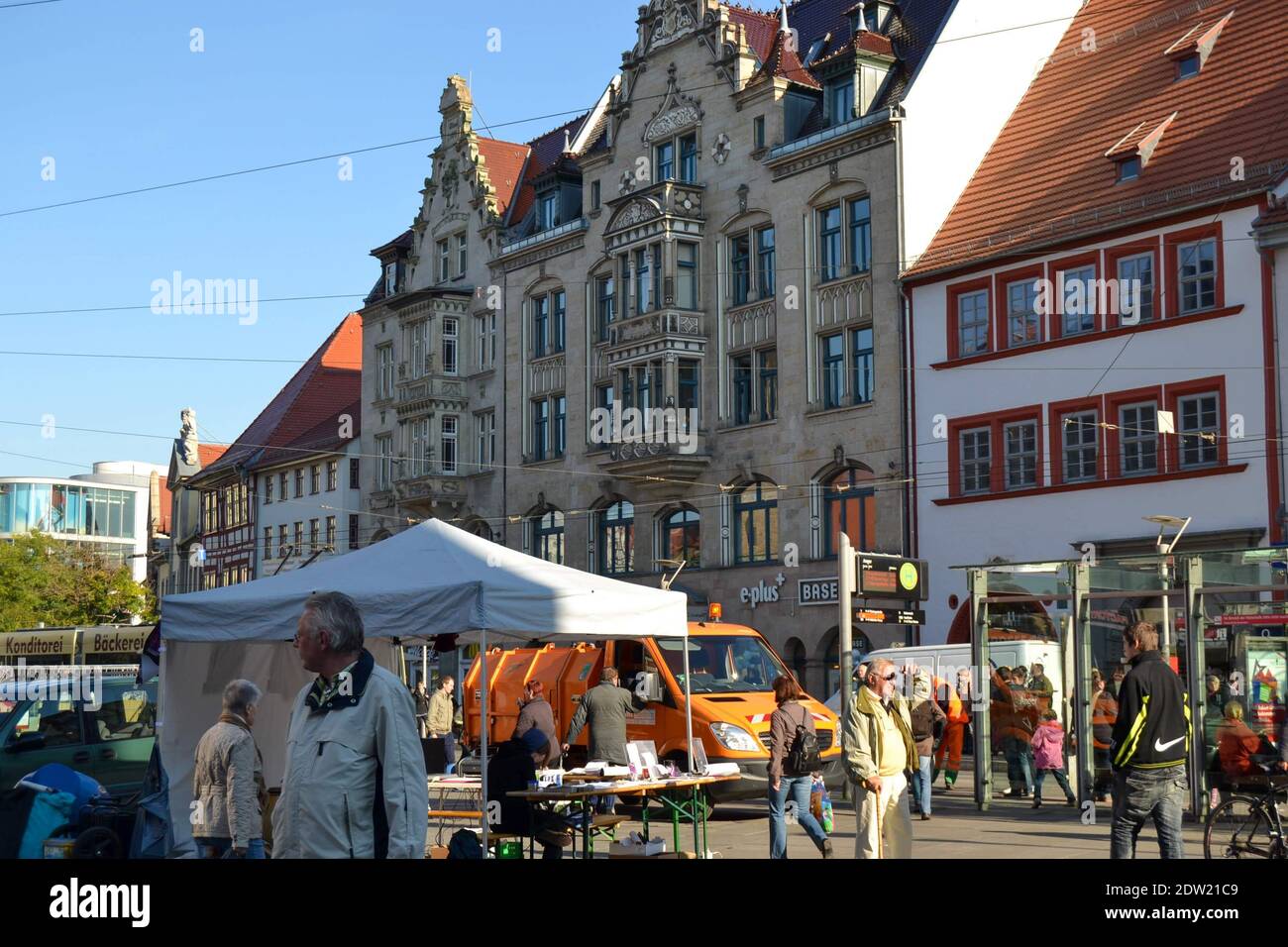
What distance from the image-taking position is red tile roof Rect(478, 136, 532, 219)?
55631 millimetres

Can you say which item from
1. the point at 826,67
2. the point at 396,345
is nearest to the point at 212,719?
the point at 826,67

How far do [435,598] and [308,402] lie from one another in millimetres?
59002

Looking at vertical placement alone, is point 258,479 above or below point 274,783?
above

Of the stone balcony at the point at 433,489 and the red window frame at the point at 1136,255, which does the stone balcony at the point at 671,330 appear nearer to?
the stone balcony at the point at 433,489

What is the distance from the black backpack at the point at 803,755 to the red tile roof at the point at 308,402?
5364 centimetres

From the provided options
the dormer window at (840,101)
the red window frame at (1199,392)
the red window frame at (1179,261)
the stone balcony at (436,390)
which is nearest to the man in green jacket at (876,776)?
the red window frame at (1199,392)

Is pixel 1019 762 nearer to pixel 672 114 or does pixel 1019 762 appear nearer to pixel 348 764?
pixel 348 764

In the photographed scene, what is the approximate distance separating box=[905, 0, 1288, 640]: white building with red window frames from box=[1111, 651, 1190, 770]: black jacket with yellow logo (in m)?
20.7

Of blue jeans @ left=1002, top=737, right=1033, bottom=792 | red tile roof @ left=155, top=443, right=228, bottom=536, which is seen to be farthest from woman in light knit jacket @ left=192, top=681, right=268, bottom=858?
red tile roof @ left=155, top=443, right=228, bottom=536

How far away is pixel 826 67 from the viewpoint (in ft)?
137

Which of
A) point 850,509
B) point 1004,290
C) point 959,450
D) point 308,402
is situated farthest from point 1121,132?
point 308,402

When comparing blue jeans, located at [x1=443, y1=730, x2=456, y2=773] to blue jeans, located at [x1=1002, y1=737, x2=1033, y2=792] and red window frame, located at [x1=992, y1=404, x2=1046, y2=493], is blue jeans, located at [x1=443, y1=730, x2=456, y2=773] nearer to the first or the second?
blue jeans, located at [x1=1002, y1=737, x2=1033, y2=792]
